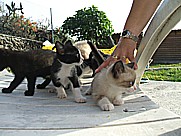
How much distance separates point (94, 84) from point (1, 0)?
295 cm

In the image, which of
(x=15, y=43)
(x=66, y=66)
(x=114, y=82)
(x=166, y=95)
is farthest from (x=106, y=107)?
(x=15, y=43)

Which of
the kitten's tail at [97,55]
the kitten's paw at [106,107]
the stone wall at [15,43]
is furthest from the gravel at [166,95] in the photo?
the stone wall at [15,43]

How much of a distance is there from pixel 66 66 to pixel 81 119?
0.48m

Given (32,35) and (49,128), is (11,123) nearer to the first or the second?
(49,128)

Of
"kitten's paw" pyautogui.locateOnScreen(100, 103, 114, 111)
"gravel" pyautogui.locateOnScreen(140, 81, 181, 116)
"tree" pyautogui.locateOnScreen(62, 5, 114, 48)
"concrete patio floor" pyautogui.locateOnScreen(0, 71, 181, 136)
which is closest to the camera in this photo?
"concrete patio floor" pyautogui.locateOnScreen(0, 71, 181, 136)

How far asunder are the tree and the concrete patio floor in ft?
13.4

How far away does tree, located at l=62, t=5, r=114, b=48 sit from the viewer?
5145 millimetres

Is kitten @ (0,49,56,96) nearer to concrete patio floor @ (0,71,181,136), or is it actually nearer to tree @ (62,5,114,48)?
concrete patio floor @ (0,71,181,136)

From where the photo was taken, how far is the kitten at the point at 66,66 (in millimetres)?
1222

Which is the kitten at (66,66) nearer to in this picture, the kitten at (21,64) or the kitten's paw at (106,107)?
the kitten at (21,64)

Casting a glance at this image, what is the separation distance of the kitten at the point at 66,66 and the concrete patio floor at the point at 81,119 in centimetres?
17

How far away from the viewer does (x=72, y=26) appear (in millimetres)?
5270

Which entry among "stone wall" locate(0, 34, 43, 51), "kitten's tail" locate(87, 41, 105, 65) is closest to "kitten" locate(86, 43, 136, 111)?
"kitten's tail" locate(87, 41, 105, 65)

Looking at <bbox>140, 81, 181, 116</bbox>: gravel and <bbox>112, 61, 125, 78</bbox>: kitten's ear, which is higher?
<bbox>112, 61, 125, 78</bbox>: kitten's ear
